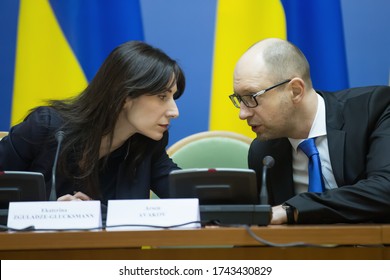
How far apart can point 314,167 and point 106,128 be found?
77 cm

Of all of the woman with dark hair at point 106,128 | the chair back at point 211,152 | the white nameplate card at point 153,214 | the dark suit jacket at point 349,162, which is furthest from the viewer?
the chair back at point 211,152

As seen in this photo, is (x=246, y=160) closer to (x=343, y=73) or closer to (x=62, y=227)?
(x=343, y=73)

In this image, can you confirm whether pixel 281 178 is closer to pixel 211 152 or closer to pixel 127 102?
pixel 211 152

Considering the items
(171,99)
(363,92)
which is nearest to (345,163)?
(363,92)

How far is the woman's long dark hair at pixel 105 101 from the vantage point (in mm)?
2271

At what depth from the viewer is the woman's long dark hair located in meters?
2.27

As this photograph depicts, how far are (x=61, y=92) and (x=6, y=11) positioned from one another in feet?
1.72

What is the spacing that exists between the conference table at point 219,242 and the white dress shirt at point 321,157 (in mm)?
768

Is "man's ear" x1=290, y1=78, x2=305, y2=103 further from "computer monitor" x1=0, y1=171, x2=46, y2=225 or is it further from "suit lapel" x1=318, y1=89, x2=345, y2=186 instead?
"computer monitor" x1=0, y1=171, x2=46, y2=225

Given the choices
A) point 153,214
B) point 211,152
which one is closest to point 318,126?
point 211,152

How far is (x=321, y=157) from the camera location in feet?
7.05

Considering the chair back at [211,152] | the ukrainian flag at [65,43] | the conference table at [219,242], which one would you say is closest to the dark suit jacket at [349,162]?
the chair back at [211,152]

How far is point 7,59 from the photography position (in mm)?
3141

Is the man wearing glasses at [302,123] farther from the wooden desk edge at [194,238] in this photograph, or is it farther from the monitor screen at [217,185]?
the wooden desk edge at [194,238]
